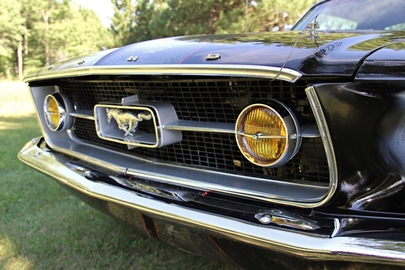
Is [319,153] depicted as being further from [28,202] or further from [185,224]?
[28,202]

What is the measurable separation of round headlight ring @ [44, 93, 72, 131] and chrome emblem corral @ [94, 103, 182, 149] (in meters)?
0.43

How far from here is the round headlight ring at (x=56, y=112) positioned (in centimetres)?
234

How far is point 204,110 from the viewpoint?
1.70 metres

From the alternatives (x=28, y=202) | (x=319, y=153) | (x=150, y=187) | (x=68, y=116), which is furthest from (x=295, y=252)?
(x=28, y=202)

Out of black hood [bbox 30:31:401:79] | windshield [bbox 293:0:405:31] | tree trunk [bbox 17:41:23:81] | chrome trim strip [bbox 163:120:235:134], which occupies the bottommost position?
tree trunk [bbox 17:41:23:81]

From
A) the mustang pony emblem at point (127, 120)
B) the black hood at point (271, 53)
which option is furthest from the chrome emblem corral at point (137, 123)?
the black hood at point (271, 53)

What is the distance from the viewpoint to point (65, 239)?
8.60 ft

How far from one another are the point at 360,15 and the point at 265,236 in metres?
2.06

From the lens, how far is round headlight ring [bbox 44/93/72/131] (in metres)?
2.34

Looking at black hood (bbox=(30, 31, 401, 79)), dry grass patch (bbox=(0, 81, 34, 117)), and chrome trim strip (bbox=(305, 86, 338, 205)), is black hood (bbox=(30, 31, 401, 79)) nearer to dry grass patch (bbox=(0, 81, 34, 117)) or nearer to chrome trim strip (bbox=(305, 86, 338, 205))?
chrome trim strip (bbox=(305, 86, 338, 205))

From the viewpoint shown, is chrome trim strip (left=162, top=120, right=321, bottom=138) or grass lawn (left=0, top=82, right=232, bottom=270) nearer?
chrome trim strip (left=162, top=120, right=321, bottom=138)

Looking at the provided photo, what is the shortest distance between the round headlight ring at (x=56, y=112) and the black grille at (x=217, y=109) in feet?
0.77

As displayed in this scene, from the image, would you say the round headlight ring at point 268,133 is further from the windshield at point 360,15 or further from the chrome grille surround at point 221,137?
the windshield at point 360,15

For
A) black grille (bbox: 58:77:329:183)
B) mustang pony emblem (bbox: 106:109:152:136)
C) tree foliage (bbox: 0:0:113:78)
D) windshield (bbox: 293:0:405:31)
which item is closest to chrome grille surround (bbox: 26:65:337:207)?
black grille (bbox: 58:77:329:183)
